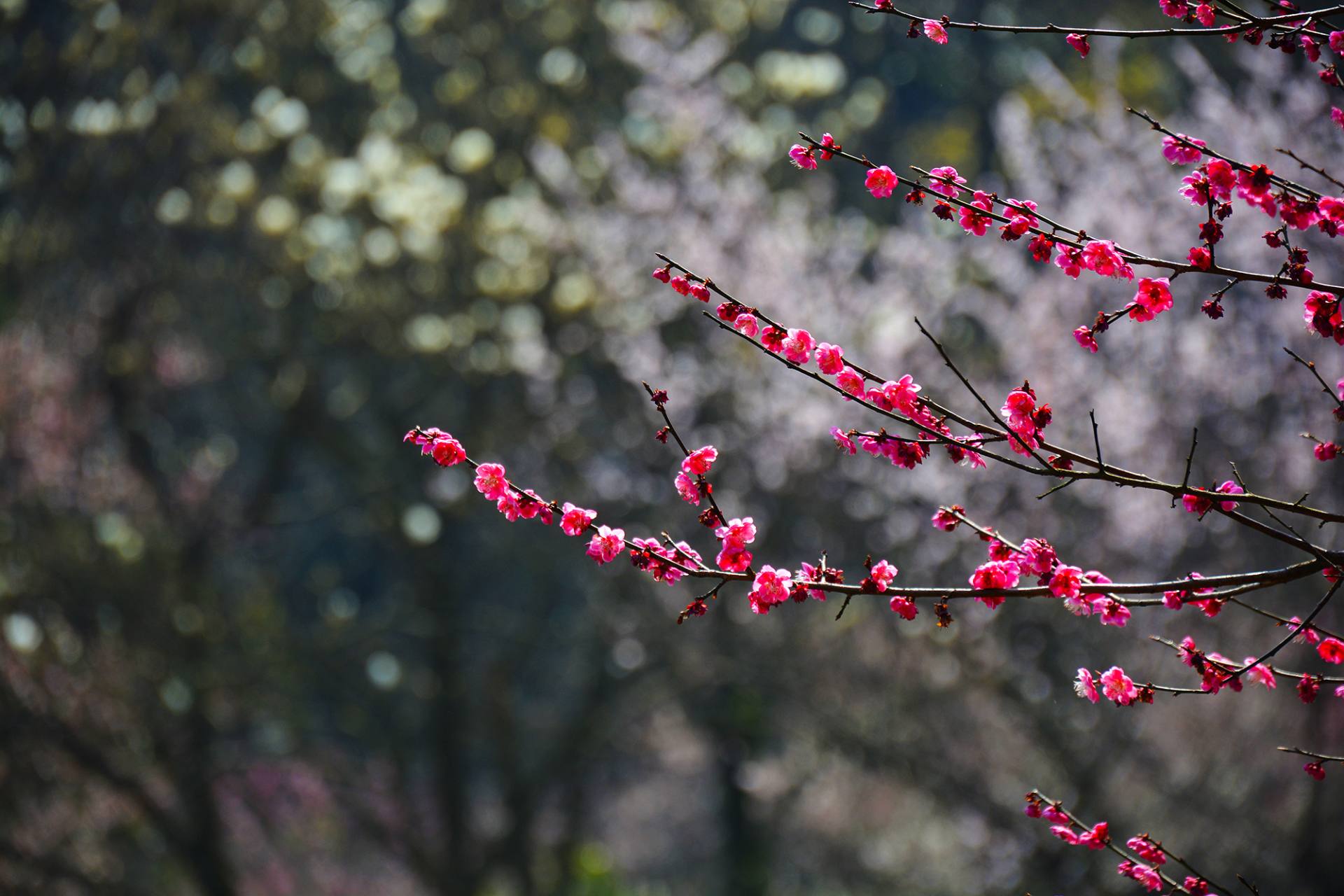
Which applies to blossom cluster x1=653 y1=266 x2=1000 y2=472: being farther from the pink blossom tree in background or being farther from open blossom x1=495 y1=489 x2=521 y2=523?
open blossom x1=495 y1=489 x2=521 y2=523

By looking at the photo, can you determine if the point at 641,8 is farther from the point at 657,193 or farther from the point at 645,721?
the point at 645,721

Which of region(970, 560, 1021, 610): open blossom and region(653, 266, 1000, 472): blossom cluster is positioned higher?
region(653, 266, 1000, 472): blossom cluster

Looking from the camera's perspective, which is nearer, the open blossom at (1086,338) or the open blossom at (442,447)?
the open blossom at (1086,338)

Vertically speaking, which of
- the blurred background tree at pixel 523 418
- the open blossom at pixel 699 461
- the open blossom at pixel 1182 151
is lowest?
the blurred background tree at pixel 523 418

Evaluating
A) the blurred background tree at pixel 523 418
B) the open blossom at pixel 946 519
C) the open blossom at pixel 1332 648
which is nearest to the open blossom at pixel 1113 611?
the open blossom at pixel 946 519

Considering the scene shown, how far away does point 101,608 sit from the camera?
7180 millimetres

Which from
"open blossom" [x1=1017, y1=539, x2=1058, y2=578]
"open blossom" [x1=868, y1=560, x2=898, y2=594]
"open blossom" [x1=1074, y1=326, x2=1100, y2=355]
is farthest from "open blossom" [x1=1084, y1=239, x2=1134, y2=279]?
"open blossom" [x1=868, y1=560, x2=898, y2=594]

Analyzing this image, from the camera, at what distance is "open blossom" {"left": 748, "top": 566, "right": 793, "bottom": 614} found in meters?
2.28

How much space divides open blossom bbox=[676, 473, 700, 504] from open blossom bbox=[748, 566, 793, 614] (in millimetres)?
230

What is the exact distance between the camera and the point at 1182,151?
250 centimetres

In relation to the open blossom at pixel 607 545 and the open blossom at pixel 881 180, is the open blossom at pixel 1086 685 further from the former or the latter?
the open blossom at pixel 881 180

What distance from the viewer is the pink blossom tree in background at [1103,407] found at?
228cm

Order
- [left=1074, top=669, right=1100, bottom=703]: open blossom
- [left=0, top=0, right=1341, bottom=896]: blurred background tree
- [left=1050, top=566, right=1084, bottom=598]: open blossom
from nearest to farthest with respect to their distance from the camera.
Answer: [left=1050, top=566, right=1084, bottom=598]: open blossom, [left=1074, top=669, right=1100, bottom=703]: open blossom, [left=0, top=0, right=1341, bottom=896]: blurred background tree

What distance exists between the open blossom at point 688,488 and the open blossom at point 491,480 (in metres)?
0.37
